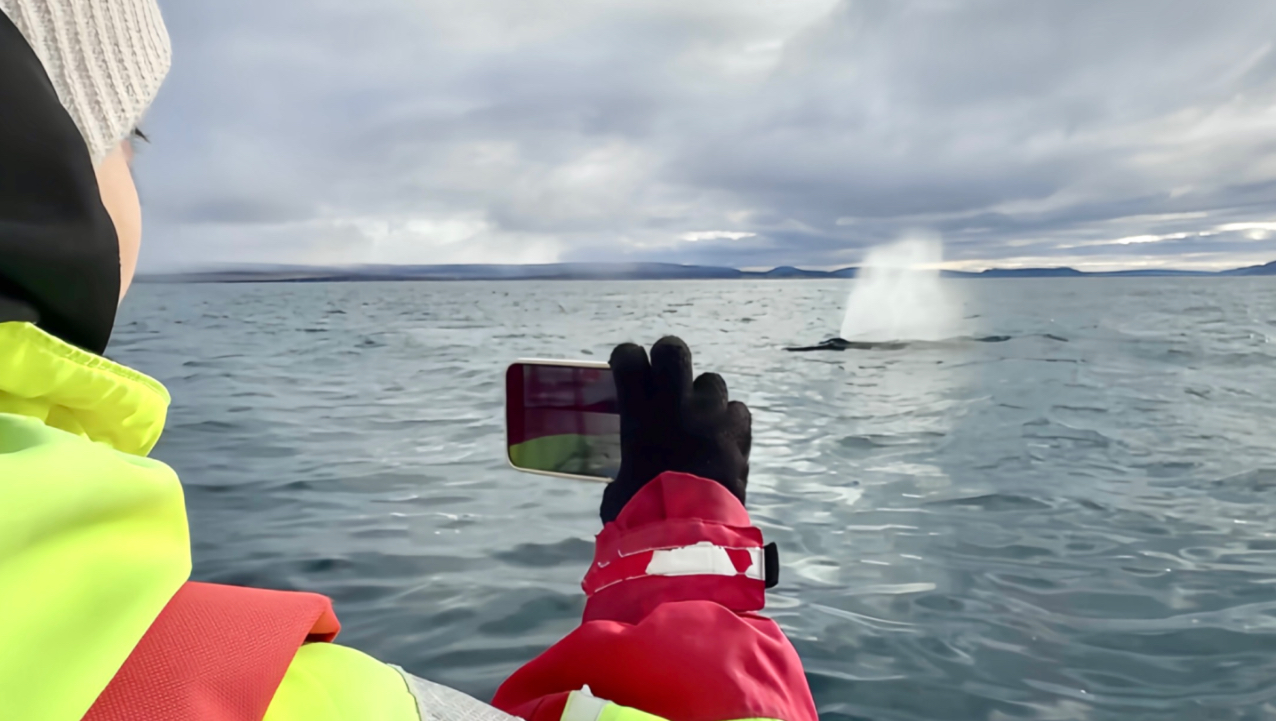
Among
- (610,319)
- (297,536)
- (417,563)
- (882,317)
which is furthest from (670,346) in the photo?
(610,319)

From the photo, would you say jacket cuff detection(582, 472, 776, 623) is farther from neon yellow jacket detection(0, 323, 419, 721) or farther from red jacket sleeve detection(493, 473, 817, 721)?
neon yellow jacket detection(0, 323, 419, 721)

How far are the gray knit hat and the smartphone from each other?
75cm

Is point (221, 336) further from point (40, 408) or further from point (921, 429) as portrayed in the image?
point (40, 408)

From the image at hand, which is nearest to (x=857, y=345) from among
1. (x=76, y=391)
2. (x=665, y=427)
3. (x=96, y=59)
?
(x=665, y=427)

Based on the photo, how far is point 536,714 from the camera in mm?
883

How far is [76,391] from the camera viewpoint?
526mm

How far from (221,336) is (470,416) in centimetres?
1116

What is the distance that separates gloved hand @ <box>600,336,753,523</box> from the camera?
1476 millimetres

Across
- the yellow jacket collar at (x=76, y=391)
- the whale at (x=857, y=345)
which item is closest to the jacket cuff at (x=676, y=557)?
the yellow jacket collar at (x=76, y=391)

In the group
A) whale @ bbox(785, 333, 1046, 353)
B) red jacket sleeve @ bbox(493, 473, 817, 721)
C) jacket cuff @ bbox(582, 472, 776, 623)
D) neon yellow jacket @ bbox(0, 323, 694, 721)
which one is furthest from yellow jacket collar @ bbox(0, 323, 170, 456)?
whale @ bbox(785, 333, 1046, 353)

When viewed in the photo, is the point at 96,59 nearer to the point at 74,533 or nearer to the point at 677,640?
the point at 74,533

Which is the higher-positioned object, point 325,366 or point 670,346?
point 670,346

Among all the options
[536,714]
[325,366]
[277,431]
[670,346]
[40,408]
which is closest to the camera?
[40,408]

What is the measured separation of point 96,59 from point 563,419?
3.00 ft
